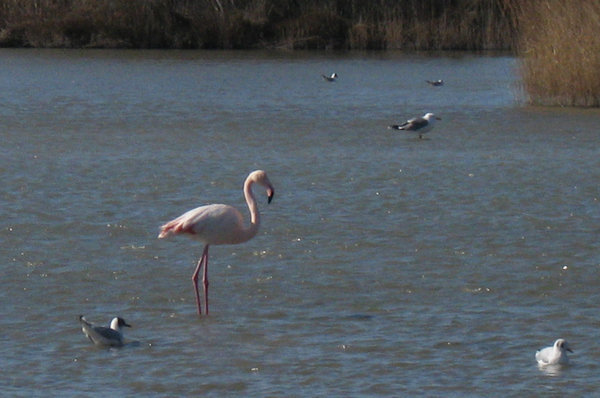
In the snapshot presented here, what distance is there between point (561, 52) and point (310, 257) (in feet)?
33.1

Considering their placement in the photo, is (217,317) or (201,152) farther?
(201,152)

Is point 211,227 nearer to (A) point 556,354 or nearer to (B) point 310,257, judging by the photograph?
(B) point 310,257

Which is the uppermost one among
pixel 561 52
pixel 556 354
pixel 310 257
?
pixel 561 52

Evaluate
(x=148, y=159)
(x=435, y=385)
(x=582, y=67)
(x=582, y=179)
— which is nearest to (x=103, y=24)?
(x=582, y=67)

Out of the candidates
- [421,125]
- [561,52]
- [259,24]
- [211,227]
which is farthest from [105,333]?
[259,24]

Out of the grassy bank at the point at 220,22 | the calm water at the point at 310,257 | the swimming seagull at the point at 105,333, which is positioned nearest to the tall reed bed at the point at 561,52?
the calm water at the point at 310,257

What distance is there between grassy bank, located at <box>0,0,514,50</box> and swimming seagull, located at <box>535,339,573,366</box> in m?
28.7

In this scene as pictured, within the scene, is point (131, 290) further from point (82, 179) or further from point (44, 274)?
point (82, 179)

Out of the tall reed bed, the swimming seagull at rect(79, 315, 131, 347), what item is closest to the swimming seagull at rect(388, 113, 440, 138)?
the tall reed bed

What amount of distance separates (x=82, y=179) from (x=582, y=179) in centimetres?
454

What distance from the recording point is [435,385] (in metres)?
5.71

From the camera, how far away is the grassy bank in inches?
1384

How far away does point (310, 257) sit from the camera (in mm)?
8273

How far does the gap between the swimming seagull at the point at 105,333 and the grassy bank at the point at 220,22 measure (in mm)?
28465
